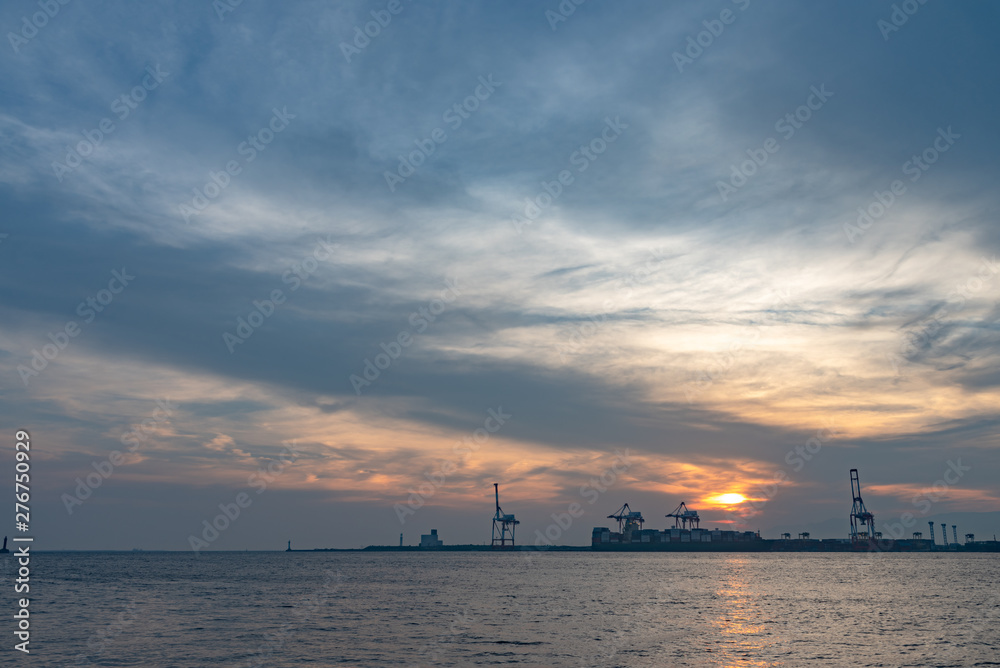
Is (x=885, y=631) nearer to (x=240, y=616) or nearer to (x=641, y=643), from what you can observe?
(x=641, y=643)

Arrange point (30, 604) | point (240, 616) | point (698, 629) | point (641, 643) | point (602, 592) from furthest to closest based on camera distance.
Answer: point (602, 592) < point (30, 604) < point (240, 616) < point (698, 629) < point (641, 643)

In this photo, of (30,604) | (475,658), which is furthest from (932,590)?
(30,604)

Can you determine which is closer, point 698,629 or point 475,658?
point 475,658

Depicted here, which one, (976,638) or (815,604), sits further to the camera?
(815,604)

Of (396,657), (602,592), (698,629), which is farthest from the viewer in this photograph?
(602,592)

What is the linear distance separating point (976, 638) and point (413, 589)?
235 feet

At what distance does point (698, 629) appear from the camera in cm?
5566

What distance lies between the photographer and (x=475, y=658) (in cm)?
4191

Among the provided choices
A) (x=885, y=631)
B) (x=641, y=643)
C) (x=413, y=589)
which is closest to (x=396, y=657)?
(x=641, y=643)

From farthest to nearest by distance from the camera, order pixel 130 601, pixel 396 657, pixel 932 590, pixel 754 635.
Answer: pixel 932 590, pixel 130 601, pixel 754 635, pixel 396 657

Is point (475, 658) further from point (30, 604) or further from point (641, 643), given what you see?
point (30, 604)

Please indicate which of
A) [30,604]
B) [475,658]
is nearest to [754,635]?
[475,658]

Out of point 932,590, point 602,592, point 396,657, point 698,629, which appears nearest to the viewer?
point 396,657

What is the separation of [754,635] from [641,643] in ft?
33.5
